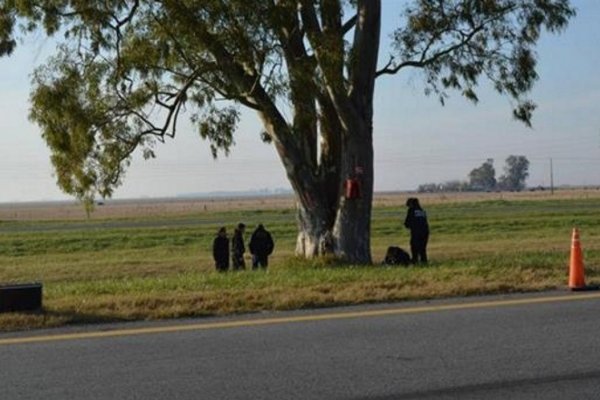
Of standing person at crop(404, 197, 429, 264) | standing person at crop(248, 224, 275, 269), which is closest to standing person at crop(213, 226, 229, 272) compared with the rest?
standing person at crop(248, 224, 275, 269)

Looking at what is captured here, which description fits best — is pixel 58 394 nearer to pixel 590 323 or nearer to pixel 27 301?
pixel 27 301

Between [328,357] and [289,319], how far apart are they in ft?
7.00

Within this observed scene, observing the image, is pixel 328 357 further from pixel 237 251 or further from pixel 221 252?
pixel 237 251

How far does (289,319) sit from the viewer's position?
392 inches

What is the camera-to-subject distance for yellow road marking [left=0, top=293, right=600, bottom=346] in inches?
355

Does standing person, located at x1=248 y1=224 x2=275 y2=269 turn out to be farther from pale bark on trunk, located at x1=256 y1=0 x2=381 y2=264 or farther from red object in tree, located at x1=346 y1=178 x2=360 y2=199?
red object in tree, located at x1=346 y1=178 x2=360 y2=199

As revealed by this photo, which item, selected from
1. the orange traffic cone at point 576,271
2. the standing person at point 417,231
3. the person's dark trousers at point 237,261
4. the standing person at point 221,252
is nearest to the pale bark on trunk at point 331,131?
the standing person at point 417,231

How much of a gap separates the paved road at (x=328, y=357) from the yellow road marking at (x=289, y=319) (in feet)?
0.07

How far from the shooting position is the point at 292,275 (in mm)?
14969

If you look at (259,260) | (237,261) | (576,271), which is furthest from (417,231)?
(576,271)

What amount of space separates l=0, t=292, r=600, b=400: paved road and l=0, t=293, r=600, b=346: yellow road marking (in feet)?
0.07

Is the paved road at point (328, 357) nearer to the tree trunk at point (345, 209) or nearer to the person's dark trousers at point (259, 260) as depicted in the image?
the tree trunk at point (345, 209)

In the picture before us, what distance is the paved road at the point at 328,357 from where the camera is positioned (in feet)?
22.1

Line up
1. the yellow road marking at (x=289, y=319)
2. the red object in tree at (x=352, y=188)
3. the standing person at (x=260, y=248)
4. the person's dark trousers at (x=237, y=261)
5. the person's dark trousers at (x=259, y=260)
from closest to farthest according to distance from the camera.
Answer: the yellow road marking at (x=289, y=319)
the red object in tree at (x=352, y=188)
the person's dark trousers at (x=259, y=260)
the standing person at (x=260, y=248)
the person's dark trousers at (x=237, y=261)
